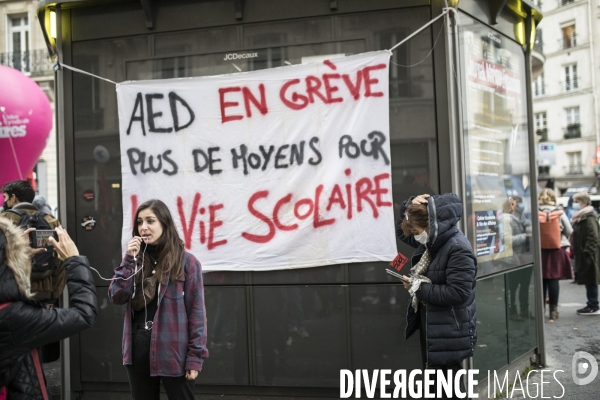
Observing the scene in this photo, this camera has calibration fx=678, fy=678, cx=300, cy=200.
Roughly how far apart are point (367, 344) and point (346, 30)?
2.54 meters

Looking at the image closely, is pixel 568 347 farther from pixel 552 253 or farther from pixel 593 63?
pixel 593 63

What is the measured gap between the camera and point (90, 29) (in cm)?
599

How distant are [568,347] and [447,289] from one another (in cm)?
427

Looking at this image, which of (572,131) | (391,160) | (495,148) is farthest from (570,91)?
(391,160)

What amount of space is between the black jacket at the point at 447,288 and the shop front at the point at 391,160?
1.15m

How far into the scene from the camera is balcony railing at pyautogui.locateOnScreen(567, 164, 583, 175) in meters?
44.0

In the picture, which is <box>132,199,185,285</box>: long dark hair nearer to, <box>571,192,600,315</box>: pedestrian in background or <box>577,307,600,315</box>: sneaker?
<box>571,192,600,315</box>: pedestrian in background

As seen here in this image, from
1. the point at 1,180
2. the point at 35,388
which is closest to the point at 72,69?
the point at 1,180

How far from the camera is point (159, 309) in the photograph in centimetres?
391

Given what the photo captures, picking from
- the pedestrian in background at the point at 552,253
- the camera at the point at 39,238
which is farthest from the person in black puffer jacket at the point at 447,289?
the pedestrian in background at the point at 552,253

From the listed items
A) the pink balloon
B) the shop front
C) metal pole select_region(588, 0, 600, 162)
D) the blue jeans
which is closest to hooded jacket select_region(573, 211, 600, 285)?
the blue jeans

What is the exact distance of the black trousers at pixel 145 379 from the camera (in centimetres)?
393

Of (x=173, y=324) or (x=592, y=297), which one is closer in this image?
(x=173, y=324)

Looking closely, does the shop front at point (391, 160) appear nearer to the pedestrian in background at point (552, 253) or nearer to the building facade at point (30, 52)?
the pedestrian in background at point (552, 253)
